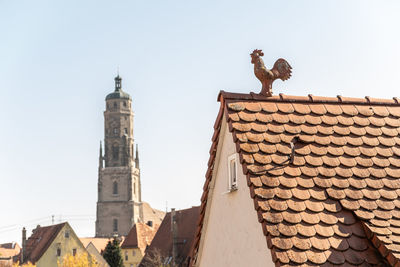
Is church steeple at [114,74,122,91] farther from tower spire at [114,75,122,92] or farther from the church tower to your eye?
the church tower

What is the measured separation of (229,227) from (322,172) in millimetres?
1497

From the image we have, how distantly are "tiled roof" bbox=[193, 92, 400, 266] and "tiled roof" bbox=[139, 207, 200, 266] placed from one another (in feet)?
188

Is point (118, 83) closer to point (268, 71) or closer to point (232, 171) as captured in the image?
point (268, 71)

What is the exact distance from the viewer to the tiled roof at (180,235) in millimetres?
66812

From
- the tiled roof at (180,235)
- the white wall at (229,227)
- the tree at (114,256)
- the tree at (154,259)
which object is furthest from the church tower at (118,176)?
the white wall at (229,227)

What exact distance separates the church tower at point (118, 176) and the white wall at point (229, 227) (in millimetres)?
129155

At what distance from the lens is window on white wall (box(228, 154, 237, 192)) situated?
880 centimetres

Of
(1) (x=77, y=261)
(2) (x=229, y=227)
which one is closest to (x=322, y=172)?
(2) (x=229, y=227)

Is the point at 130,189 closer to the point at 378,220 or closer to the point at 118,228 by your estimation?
the point at 118,228

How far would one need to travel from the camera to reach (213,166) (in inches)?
383

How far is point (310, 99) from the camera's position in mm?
9109

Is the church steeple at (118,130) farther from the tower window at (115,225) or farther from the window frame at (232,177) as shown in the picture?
the window frame at (232,177)

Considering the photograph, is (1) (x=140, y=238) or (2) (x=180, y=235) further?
(1) (x=140, y=238)

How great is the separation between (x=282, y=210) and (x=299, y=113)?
64.0 inches
